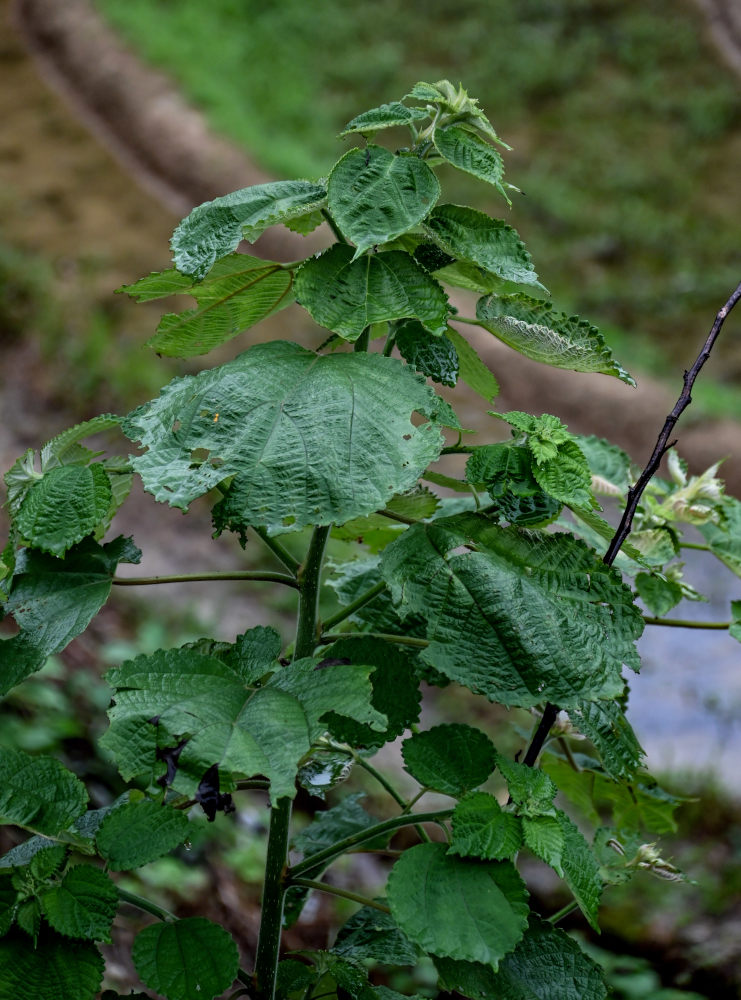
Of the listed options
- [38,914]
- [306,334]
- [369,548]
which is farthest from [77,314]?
[38,914]

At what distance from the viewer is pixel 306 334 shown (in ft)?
21.6

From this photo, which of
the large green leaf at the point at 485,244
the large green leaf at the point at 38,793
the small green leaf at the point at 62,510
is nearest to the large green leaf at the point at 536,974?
the large green leaf at the point at 38,793

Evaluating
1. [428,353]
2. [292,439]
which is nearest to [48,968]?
[292,439]

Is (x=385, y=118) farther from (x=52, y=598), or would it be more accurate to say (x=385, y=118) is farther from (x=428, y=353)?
(x=52, y=598)

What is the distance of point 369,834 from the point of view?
0.98 m

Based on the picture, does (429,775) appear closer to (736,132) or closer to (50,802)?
(50,802)

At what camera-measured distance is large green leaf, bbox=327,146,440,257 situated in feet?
2.92

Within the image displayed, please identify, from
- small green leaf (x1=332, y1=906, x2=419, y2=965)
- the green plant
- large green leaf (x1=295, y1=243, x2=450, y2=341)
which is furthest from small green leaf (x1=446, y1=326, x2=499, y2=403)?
small green leaf (x1=332, y1=906, x2=419, y2=965)

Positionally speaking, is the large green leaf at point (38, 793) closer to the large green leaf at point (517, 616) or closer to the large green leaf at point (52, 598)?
the large green leaf at point (52, 598)

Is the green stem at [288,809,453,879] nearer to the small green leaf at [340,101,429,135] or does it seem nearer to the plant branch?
the plant branch

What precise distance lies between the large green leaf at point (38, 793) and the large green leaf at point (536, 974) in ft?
1.19

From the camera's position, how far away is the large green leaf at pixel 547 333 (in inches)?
37.3

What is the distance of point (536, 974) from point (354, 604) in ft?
1.26

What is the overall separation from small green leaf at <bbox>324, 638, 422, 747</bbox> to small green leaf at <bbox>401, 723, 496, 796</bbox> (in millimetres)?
35
